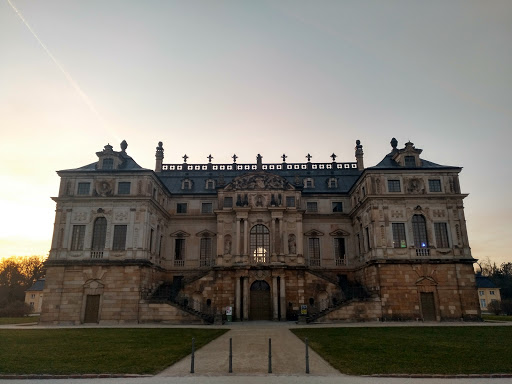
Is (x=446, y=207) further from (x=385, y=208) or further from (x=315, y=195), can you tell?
(x=315, y=195)

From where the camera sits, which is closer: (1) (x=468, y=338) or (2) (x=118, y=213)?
(1) (x=468, y=338)

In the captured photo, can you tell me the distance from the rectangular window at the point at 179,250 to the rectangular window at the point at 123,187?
35.7 feet

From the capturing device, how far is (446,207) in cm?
4034

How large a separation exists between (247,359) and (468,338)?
14.6m

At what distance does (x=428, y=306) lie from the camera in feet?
124

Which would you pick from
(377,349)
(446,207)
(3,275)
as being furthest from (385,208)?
(3,275)

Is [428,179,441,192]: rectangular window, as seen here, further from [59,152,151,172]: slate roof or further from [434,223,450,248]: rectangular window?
[59,152,151,172]: slate roof

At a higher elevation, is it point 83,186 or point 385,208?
point 83,186

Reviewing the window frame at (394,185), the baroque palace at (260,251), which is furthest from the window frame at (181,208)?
the window frame at (394,185)

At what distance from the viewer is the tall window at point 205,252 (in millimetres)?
47128

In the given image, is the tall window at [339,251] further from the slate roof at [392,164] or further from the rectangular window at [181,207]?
the rectangular window at [181,207]

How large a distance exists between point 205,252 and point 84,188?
16.8m

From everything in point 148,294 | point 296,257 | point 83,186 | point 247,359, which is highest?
point 83,186

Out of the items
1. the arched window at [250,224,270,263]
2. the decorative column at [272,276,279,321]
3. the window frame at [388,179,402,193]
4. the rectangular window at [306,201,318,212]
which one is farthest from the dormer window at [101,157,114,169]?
the window frame at [388,179,402,193]
